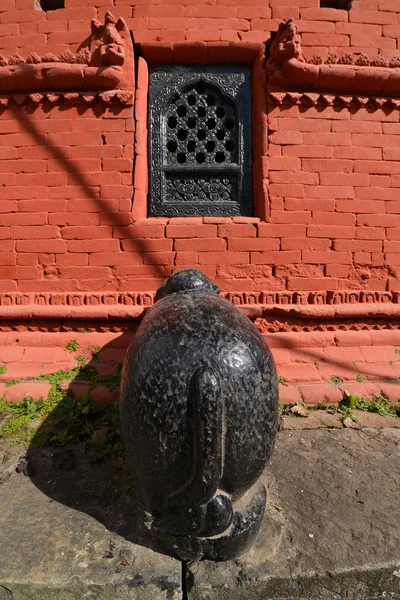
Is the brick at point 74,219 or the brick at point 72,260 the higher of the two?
the brick at point 74,219

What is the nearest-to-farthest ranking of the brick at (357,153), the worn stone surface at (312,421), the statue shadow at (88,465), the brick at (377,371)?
1. the statue shadow at (88,465)
2. the worn stone surface at (312,421)
3. the brick at (377,371)
4. the brick at (357,153)

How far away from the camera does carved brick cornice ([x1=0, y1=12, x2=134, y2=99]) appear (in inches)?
123

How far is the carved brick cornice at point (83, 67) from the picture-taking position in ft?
10.2

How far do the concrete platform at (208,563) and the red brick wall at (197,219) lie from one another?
1647 mm

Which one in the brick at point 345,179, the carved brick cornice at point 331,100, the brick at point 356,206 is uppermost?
the carved brick cornice at point 331,100

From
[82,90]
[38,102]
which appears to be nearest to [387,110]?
[82,90]

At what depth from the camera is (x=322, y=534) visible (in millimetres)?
1617

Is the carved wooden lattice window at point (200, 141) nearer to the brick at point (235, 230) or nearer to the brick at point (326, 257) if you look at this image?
the brick at point (235, 230)

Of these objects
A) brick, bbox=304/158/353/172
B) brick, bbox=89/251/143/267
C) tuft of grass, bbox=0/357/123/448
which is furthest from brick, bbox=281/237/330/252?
tuft of grass, bbox=0/357/123/448

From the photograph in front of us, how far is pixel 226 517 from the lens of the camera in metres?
1.35

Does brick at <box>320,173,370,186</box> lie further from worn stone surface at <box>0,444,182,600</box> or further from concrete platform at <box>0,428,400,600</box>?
worn stone surface at <box>0,444,182,600</box>

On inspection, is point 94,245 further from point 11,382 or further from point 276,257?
point 276,257

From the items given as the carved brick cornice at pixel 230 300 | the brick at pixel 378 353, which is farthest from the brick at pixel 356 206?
the brick at pixel 378 353

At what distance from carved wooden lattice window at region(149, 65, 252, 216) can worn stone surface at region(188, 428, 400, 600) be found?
7.62ft
